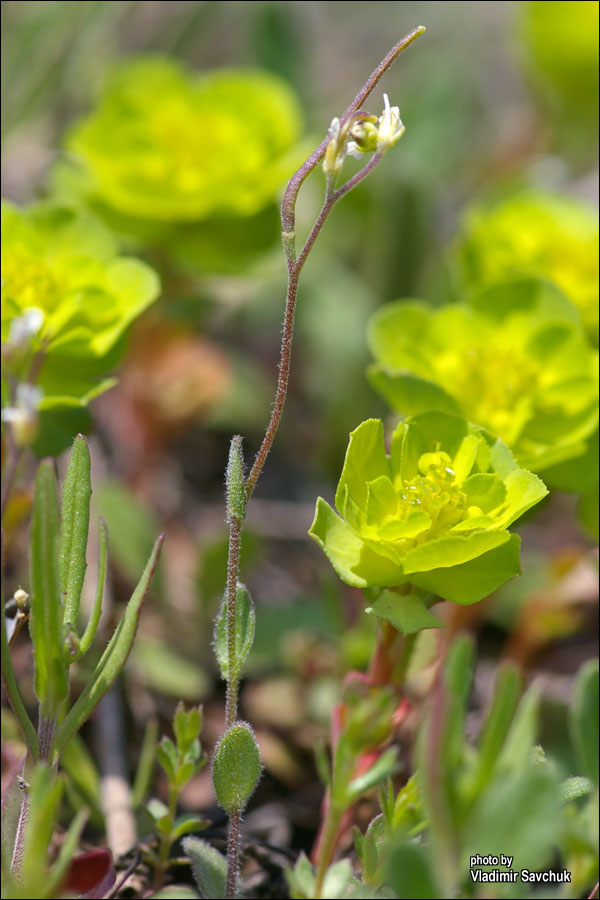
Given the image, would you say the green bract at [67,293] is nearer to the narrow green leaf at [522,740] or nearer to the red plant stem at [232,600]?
the red plant stem at [232,600]

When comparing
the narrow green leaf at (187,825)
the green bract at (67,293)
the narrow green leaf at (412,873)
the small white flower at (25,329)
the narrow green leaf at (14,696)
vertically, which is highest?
the green bract at (67,293)

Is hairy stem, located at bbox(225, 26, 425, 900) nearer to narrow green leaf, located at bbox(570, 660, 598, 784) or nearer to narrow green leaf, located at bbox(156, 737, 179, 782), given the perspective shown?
narrow green leaf, located at bbox(156, 737, 179, 782)

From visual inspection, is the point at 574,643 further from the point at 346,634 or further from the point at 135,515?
the point at 135,515

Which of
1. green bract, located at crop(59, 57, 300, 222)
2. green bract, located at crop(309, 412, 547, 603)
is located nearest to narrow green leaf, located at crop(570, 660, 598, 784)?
green bract, located at crop(309, 412, 547, 603)

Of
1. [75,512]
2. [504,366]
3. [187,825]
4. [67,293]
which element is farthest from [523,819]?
[67,293]

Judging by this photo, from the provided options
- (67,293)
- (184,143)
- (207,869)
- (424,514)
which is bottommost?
(207,869)

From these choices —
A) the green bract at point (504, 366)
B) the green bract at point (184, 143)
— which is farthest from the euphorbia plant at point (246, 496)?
the green bract at point (184, 143)

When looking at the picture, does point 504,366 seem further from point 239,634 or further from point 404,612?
point 239,634
